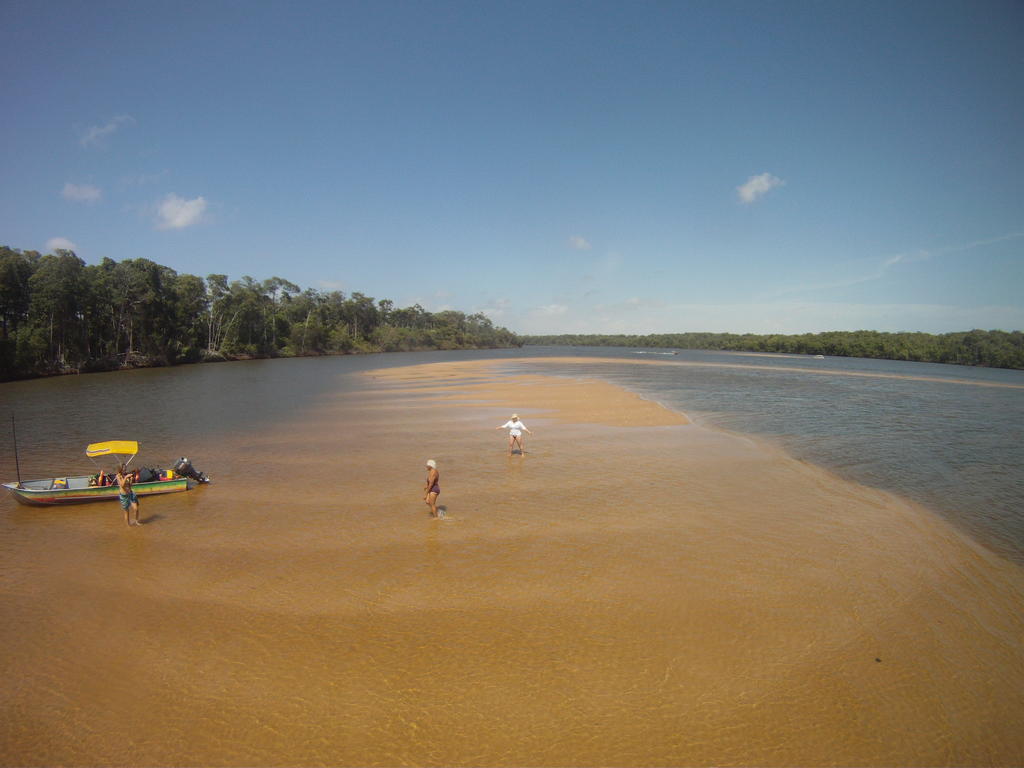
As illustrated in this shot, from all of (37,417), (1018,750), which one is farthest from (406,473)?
(37,417)

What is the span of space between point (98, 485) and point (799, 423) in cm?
2924

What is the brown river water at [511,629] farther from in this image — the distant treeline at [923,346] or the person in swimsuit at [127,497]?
the distant treeline at [923,346]

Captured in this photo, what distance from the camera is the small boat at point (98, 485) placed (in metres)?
12.1

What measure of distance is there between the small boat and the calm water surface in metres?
2.52

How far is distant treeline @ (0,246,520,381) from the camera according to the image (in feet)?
160

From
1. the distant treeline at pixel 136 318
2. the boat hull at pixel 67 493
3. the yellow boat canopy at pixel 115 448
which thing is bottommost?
the boat hull at pixel 67 493

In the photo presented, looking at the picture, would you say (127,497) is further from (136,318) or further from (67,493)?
(136,318)

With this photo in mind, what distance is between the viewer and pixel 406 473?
48.1ft

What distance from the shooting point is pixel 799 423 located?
80.6 feet

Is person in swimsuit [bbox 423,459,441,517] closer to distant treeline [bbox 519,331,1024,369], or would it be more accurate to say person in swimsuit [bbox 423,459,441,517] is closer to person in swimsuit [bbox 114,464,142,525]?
person in swimsuit [bbox 114,464,142,525]

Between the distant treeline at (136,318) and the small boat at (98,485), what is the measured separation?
47.6 meters

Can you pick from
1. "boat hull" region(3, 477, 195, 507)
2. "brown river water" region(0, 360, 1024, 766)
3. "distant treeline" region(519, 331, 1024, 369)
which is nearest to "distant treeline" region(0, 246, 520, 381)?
"boat hull" region(3, 477, 195, 507)

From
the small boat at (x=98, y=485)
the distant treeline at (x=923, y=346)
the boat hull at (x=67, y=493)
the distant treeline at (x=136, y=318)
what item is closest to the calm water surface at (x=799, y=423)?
the small boat at (x=98, y=485)

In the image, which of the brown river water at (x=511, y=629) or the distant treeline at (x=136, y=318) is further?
the distant treeline at (x=136, y=318)
